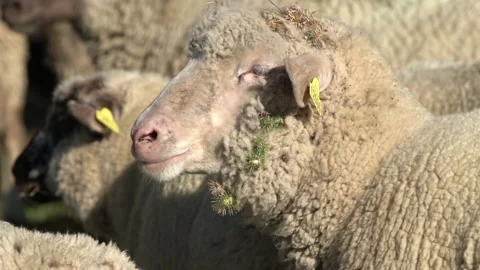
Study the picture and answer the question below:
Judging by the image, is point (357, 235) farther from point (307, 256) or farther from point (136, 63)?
point (136, 63)

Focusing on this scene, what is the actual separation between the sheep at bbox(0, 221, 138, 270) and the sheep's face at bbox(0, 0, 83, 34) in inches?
191

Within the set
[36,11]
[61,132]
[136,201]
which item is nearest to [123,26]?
[36,11]

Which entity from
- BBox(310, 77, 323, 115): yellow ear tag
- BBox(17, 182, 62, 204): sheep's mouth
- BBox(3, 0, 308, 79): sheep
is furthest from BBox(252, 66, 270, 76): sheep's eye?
BBox(3, 0, 308, 79): sheep

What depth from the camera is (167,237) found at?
5.14 metres

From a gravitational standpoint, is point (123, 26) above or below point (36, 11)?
above

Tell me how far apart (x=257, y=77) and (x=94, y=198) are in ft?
7.19

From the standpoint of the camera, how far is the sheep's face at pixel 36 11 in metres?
8.06

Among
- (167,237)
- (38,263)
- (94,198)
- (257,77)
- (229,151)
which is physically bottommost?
(94,198)

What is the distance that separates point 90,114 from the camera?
567 cm

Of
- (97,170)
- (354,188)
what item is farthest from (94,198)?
(354,188)

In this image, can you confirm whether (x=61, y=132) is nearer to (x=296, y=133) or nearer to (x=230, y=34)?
(x=230, y=34)

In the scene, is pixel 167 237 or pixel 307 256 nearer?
pixel 307 256

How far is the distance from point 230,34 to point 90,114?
1.91 m

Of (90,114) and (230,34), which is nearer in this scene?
(230,34)
